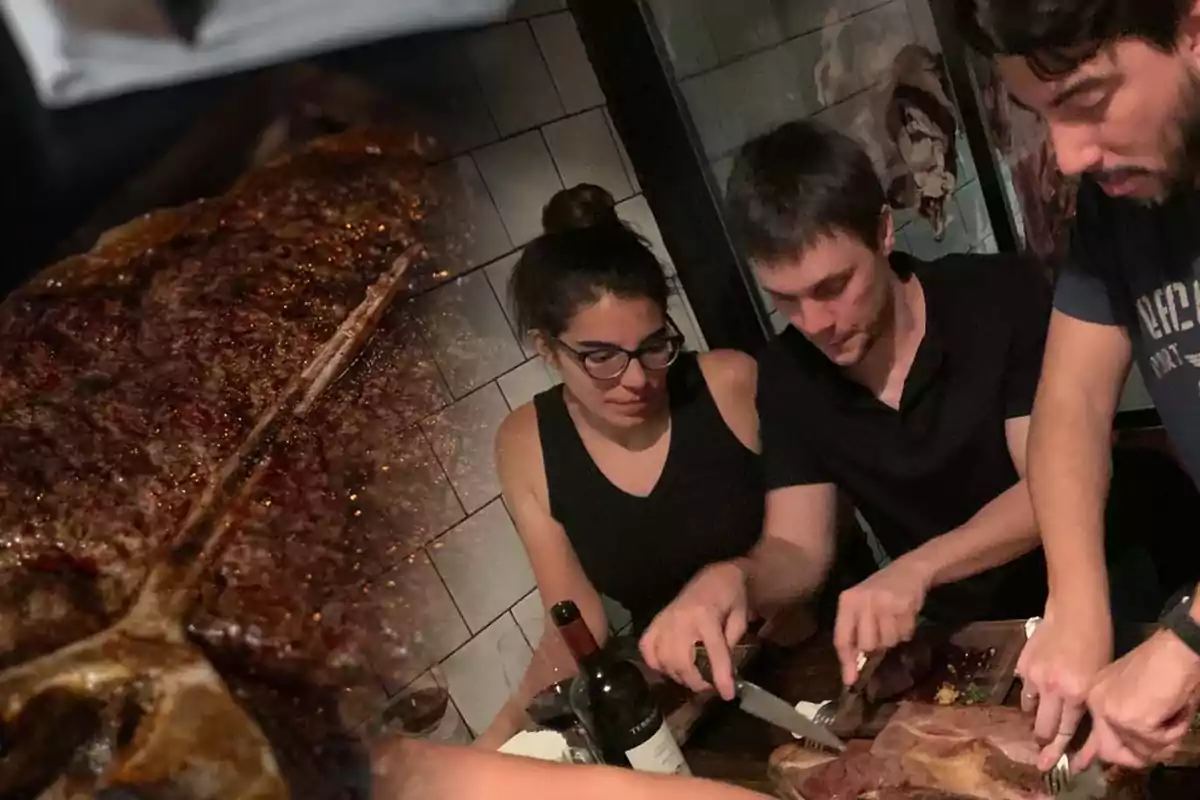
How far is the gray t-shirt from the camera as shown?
83 centimetres

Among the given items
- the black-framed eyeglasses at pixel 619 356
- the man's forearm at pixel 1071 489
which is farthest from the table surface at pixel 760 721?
the black-framed eyeglasses at pixel 619 356

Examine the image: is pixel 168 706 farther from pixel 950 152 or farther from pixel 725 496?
pixel 950 152

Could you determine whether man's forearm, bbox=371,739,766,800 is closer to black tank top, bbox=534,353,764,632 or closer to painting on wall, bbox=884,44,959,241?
black tank top, bbox=534,353,764,632

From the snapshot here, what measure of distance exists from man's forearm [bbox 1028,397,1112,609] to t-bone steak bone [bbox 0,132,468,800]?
0.57 meters

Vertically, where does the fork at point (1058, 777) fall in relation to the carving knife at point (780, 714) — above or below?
below

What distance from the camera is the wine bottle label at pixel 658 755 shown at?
909 millimetres

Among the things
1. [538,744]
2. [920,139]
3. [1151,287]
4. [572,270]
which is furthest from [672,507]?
[920,139]

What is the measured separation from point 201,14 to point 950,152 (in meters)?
1.32

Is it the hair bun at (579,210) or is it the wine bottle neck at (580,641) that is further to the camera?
the hair bun at (579,210)

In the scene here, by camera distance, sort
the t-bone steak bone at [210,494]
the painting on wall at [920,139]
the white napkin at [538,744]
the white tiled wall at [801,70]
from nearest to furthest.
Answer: the t-bone steak bone at [210,494], the white napkin at [538,744], the white tiled wall at [801,70], the painting on wall at [920,139]

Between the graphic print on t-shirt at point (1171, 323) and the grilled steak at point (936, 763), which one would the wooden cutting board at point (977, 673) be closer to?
the grilled steak at point (936, 763)

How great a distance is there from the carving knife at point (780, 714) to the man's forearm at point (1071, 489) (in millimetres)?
230

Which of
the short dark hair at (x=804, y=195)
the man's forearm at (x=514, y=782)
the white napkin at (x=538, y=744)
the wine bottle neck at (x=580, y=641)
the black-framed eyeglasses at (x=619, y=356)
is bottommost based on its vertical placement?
the white napkin at (x=538, y=744)

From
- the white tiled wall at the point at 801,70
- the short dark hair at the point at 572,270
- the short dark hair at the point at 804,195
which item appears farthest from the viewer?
the white tiled wall at the point at 801,70
